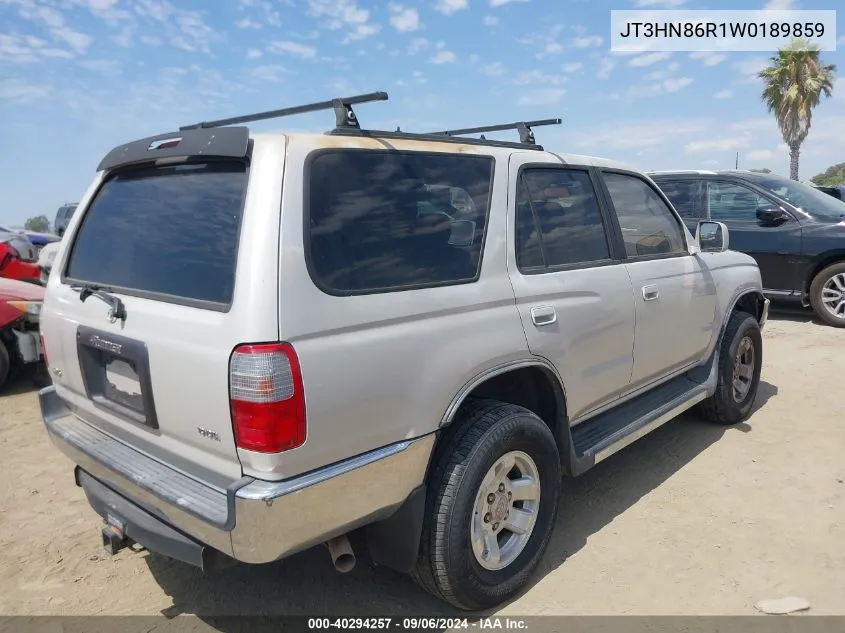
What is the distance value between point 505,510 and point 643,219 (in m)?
2.09

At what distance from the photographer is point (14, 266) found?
694cm

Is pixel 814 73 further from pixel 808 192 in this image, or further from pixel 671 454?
pixel 671 454

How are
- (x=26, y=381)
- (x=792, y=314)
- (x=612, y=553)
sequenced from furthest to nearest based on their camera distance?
(x=792, y=314), (x=26, y=381), (x=612, y=553)

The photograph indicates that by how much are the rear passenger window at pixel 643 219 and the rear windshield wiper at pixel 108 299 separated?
2.62m

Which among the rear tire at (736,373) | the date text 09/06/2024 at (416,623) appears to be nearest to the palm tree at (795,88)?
the rear tire at (736,373)

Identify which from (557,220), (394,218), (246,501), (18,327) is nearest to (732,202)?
(557,220)

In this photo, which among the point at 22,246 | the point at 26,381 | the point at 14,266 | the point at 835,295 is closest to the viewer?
the point at 26,381

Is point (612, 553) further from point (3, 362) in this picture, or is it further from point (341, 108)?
point (3, 362)

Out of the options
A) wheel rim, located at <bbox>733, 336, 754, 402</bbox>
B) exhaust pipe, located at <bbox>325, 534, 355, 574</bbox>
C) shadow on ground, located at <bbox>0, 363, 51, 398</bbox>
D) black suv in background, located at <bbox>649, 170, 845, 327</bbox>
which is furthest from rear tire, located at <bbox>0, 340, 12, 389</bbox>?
black suv in background, located at <bbox>649, 170, 845, 327</bbox>

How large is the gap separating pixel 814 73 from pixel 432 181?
31.9m

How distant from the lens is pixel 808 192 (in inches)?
327

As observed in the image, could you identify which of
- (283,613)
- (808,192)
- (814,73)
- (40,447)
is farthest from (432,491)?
(814,73)

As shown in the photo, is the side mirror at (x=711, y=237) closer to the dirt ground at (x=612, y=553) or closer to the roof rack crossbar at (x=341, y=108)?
the dirt ground at (x=612, y=553)

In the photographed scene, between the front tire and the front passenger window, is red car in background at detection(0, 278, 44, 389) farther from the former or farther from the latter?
the front passenger window
